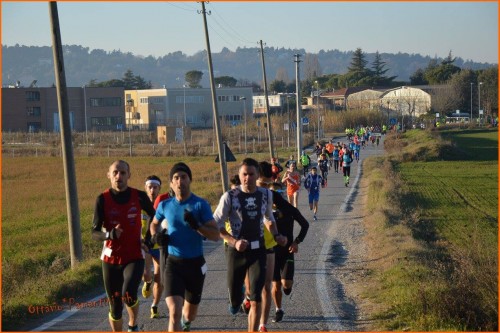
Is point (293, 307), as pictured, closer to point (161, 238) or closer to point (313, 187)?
point (161, 238)

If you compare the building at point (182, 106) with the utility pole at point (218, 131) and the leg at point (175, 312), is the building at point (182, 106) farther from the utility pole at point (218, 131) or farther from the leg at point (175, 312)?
the leg at point (175, 312)

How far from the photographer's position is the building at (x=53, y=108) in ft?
303

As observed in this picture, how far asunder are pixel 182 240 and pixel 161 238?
23cm

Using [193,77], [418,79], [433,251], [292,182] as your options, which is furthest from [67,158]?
[193,77]

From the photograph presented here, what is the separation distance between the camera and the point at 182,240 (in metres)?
8.37

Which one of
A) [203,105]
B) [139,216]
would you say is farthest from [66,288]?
[203,105]

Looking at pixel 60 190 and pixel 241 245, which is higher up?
pixel 241 245

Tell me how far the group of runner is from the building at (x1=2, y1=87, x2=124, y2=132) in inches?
3270

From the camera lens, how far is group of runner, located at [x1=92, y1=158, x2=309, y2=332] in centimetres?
836

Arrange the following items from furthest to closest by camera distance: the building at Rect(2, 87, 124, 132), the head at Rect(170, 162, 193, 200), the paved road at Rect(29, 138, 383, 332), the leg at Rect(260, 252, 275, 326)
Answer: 1. the building at Rect(2, 87, 124, 132)
2. the paved road at Rect(29, 138, 383, 332)
3. the leg at Rect(260, 252, 275, 326)
4. the head at Rect(170, 162, 193, 200)

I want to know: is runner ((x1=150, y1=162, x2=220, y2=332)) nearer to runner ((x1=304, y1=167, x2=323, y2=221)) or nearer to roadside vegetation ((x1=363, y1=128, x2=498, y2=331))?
roadside vegetation ((x1=363, y1=128, x2=498, y2=331))

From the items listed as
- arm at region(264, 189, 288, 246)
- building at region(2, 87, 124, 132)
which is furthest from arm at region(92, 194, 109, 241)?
building at region(2, 87, 124, 132)

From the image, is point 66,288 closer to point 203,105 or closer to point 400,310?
point 400,310

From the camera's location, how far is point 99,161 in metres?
62.8
